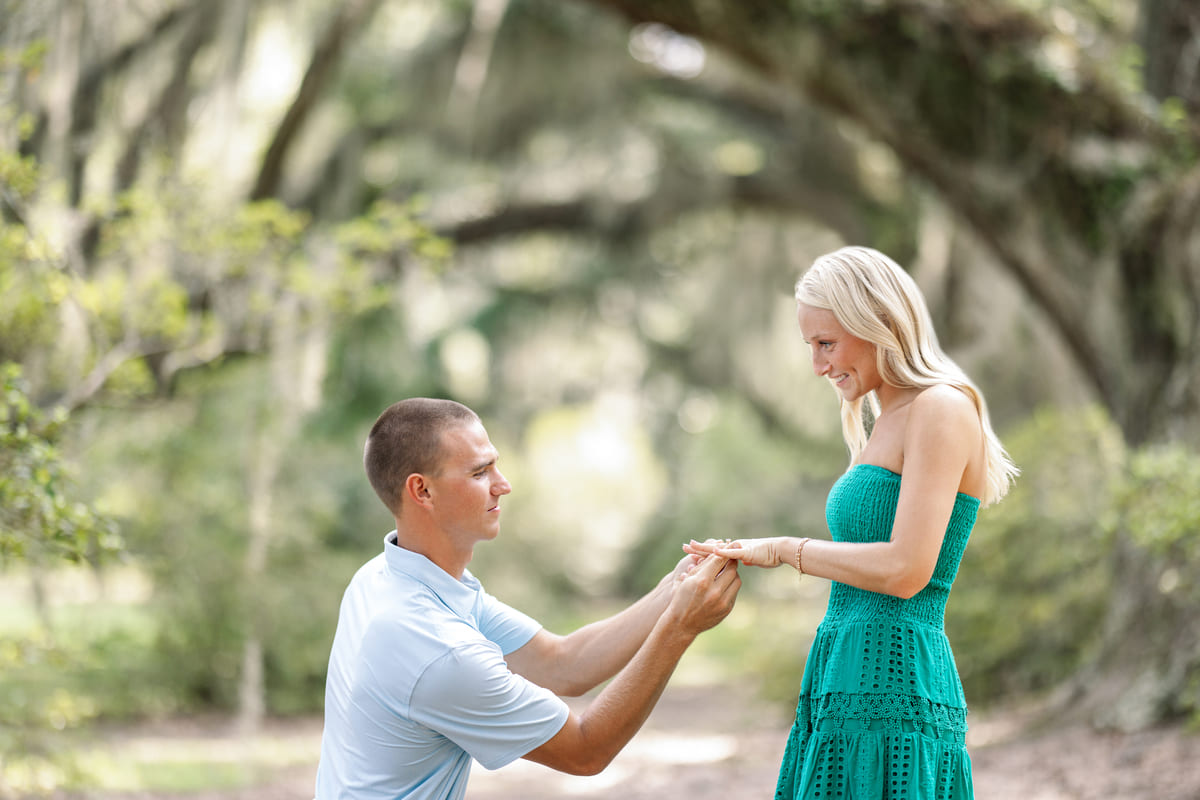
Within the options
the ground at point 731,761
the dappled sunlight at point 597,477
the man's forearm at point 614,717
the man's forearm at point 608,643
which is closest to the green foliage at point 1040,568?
the ground at point 731,761

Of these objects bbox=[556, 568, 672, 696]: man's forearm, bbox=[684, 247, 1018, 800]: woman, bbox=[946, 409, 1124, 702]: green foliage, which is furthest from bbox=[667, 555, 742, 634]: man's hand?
bbox=[946, 409, 1124, 702]: green foliage

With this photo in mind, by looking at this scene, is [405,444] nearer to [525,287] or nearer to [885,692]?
[885,692]

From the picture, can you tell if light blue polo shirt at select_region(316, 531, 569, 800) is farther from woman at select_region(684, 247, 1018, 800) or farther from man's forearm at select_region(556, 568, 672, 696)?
woman at select_region(684, 247, 1018, 800)

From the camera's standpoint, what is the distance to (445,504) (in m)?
2.52

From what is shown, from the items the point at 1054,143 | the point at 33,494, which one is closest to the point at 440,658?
the point at 33,494

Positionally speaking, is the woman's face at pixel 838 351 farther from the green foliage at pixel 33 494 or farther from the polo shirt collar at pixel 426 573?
the green foliage at pixel 33 494

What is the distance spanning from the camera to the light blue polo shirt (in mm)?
2336

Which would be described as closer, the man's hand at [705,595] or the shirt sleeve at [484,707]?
the shirt sleeve at [484,707]

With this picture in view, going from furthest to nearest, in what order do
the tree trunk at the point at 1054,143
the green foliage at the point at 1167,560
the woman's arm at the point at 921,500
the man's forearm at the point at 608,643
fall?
the tree trunk at the point at 1054,143 < the green foliage at the point at 1167,560 < the man's forearm at the point at 608,643 < the woman's arm at the point at 921,500

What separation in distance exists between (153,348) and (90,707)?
183cm

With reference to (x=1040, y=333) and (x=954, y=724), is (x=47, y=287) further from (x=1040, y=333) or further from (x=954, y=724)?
(x=1040, y=333)

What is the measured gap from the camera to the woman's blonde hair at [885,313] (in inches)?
95.3

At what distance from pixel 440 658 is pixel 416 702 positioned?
10cm

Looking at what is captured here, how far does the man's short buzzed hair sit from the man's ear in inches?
0.5
